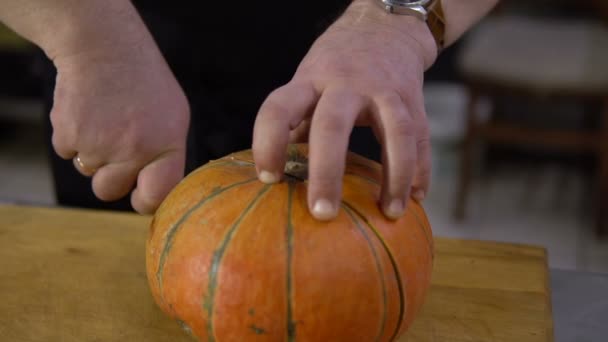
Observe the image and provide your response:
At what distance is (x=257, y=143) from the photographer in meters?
0.64

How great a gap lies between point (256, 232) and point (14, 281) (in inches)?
17.0

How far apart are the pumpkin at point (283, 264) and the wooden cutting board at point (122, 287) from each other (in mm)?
139

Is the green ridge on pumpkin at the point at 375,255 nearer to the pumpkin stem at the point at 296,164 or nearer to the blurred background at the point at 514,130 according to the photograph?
the pumpkin stem at the point at 296,164

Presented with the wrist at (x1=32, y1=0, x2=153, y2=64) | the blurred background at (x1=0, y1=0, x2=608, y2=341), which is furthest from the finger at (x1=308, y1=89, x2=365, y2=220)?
the blurred background at (x1=0, y1=0, x2=608, y2=341)

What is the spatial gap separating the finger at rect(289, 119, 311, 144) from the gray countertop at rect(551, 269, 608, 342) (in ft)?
1.35

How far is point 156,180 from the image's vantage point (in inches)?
33.8

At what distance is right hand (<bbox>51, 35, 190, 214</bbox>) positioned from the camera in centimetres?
82

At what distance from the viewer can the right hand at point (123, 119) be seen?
82 cm

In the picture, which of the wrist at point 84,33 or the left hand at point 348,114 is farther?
the wrist at point 84,33

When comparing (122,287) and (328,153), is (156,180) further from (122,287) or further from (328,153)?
(328,153)

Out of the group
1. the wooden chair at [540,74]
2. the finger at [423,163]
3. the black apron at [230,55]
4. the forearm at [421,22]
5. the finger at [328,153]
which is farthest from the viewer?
the wooden chair at [540,74]

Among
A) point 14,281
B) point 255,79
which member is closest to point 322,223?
point 14,281

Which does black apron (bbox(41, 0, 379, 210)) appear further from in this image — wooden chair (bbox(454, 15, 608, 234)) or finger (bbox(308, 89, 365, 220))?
wooden chair (bbox(454, 15, 608, 234))

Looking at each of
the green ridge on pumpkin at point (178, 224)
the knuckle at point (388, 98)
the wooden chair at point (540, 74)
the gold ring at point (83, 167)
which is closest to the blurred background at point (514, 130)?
the wooden chair at point (540, 74)
